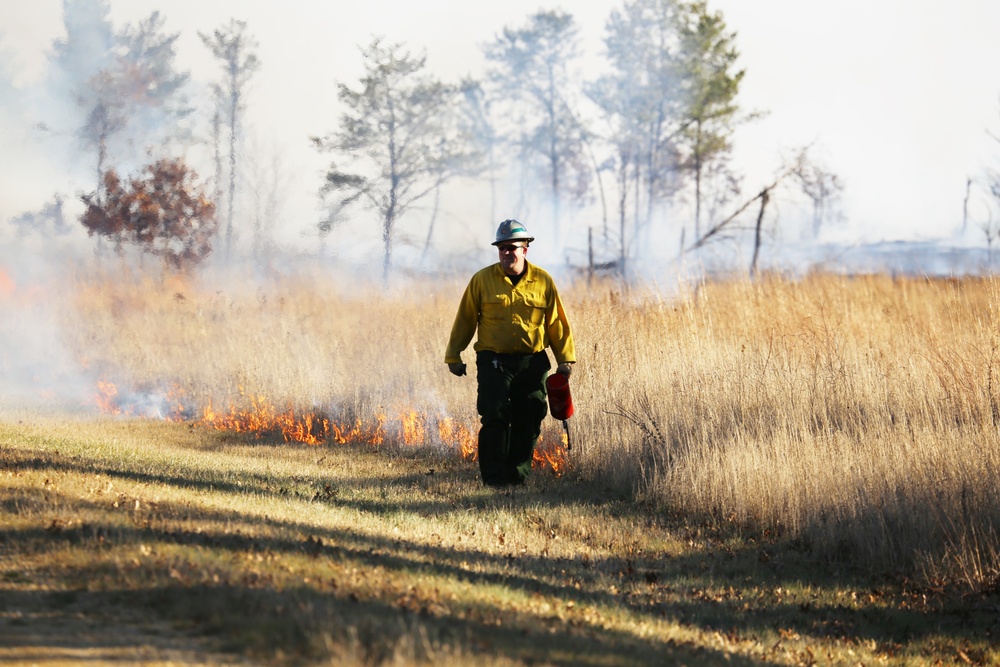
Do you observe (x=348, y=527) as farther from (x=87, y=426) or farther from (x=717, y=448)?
(x=87, y=426)

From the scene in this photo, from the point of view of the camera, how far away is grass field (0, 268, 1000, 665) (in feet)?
16.9

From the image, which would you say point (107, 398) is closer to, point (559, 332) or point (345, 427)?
point (345, 427)

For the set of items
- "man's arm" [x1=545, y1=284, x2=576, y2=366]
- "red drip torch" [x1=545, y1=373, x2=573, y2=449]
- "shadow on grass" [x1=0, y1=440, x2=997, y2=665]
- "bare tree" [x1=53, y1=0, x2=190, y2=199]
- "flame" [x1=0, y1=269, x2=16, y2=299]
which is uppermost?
"bare tree" [x1=53, y1=0, x2=190, y2=199]

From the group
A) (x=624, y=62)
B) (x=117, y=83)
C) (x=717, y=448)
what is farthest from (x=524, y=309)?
(x=624, y=62)

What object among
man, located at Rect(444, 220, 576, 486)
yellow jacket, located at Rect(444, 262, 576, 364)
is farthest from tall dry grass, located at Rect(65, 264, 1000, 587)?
yellow jacket, located at Rect(444, 262, 576, 364)

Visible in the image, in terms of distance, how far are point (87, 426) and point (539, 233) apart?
78.4 ft

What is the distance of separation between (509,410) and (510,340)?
65 centimetres

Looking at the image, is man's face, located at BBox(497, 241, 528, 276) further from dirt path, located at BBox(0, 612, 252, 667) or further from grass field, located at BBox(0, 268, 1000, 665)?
dirt path, located at BBox(0, 612, 252, 667)

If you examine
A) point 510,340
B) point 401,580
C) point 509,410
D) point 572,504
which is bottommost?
point 572,504

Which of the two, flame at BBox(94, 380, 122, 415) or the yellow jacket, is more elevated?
the yellow jacket

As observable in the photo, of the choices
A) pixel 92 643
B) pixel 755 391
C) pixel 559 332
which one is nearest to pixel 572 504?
pixel 559 332

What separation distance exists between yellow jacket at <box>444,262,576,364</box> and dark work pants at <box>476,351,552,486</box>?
0.12 metres

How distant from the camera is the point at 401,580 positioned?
229 inches

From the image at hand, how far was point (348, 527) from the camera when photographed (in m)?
7.58
